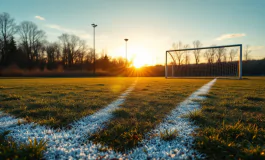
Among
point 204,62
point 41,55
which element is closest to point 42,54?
point 41,55

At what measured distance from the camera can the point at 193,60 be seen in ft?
79.1

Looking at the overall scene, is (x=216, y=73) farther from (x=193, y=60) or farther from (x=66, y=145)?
(x=66, y=145)

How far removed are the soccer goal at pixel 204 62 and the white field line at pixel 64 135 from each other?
20080mm

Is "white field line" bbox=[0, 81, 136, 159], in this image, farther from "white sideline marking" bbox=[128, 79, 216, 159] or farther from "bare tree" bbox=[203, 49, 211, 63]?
"bare tree" bbox=[203, 49, 211, 63]

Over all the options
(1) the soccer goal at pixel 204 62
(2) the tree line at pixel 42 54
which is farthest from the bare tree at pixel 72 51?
(1) the soccer goal at pixel 204 62

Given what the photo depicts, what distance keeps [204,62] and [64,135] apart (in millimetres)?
24392

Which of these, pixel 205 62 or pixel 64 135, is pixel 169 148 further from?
pixel 205 62

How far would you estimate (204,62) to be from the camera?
2272cm

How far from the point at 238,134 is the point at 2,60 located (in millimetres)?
48948

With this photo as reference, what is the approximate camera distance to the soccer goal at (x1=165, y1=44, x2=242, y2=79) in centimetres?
2019

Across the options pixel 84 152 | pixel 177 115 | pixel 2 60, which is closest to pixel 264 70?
pixel 177 115

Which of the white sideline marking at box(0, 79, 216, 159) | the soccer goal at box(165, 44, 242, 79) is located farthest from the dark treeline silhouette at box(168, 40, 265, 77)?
the white sideline marking at box(0, 79, 216, 159)

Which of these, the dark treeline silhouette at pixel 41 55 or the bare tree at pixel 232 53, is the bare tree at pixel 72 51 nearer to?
the dark treeline silhouette at pixel 41 55

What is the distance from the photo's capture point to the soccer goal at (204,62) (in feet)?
66.2
